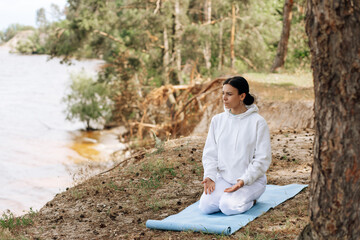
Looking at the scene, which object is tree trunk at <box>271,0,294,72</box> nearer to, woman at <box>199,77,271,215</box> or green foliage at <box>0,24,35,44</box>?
woman at <box>199,77,271,215</box>

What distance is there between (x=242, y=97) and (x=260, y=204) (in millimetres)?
1191

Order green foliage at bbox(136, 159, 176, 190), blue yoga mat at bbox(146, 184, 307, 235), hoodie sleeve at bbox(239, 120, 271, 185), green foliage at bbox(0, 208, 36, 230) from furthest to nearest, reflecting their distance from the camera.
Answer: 1. green foliage at bbox(136, 159, 176, 190)
2. green foliage at bbox(0, 208, 36, 230)
3. hoodie sleeve at bbox(239, 120, 271, 185)
4. blue yoga mat at bbox(146, 184, 307, 235)

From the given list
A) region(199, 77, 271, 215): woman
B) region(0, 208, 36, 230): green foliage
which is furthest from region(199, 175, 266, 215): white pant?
region(0, 208, 36, 230): green foliage

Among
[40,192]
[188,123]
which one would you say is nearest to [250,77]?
[188,123]

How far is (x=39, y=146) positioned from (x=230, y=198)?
2346cm

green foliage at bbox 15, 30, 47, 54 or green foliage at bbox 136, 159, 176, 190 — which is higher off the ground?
green foliage at bbox 136, 159, 176, 190

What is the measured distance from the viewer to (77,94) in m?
27.5

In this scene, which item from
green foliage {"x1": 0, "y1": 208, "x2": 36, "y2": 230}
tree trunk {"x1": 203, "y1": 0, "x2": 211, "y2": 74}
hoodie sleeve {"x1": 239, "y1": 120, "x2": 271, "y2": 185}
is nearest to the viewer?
hoodie sleeve {"x1": 239, "y1": 120, "x2": 271, "y2": 185}

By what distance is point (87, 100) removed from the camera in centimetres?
2719

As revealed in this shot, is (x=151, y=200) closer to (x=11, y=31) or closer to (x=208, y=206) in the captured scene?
(x=208, y=206)

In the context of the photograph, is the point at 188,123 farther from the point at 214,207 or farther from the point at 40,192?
the point at 214,207

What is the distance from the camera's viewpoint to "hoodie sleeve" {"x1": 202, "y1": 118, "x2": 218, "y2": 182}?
15.5ft

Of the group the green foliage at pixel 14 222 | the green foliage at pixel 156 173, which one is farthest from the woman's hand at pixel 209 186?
the green foliage at pixel 14 222

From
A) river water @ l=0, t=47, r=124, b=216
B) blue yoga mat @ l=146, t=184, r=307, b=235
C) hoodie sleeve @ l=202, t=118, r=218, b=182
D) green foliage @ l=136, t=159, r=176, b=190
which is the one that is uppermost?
hoodie sleeve @ l=202, t=118, r=218, b=182
